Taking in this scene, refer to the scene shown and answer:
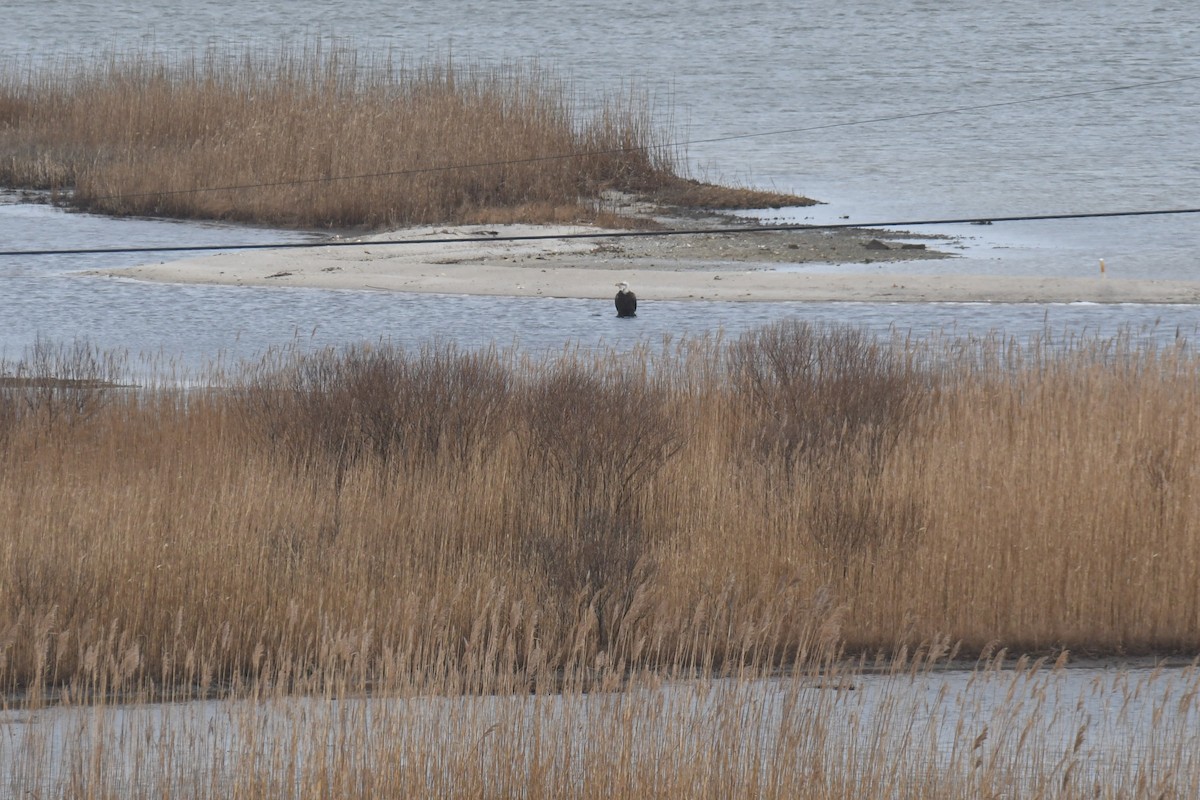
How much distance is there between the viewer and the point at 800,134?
4800 cm

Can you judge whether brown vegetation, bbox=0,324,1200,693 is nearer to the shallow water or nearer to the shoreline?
the shallow water

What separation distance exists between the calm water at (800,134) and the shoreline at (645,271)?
0.77m

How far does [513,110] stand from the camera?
3189 cm

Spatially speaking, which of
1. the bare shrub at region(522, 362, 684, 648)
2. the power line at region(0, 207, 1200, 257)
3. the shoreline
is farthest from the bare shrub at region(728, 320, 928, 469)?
the shoreline

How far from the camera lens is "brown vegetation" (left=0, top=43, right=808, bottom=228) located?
29.8 m

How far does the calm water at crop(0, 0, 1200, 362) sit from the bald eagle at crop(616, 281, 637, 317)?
1.41 feet

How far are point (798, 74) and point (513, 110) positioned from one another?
3575cm

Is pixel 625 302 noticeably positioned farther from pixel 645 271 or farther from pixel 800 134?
pixel 800 134

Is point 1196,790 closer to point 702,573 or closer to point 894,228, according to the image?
point 702,573

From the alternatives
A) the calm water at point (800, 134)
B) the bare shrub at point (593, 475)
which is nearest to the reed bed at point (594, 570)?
the bare shrub at point (593, 475)

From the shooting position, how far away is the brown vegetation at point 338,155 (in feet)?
97.7

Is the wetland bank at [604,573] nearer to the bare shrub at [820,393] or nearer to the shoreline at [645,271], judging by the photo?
the bare shrub at [820,393]

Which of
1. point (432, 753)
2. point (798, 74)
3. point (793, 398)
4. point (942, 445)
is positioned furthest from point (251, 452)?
point (798, 74)

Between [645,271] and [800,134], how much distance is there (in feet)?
78.6
